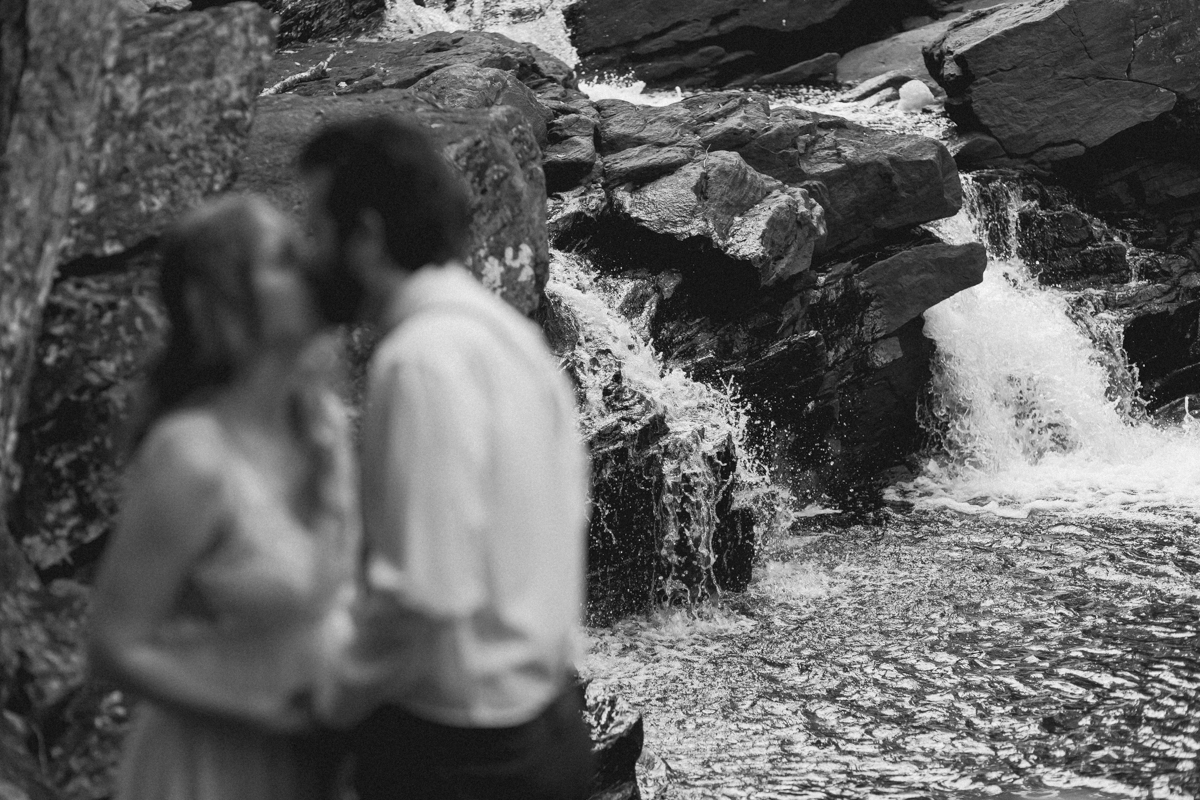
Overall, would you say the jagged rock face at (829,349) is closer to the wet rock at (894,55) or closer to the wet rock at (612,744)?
the wet rock at (612,744)

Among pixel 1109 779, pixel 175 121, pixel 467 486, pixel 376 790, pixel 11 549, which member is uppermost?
pixel 175 121

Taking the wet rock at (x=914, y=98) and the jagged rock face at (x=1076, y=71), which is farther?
the wet rock at (x=914, y=98)

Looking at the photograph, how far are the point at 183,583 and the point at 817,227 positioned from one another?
962 centimetres

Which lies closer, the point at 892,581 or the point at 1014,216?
the point at 892,581

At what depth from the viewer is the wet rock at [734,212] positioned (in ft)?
34.2

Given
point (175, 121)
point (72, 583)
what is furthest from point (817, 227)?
point (72, 583)

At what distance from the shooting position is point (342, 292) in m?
2.22

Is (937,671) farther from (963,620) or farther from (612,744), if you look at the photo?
(612,744)

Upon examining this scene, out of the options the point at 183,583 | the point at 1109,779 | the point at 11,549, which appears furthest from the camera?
the point at 1109,779

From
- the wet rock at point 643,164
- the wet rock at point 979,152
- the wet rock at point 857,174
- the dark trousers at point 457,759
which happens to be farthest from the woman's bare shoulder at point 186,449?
the wet rock at point 979,152

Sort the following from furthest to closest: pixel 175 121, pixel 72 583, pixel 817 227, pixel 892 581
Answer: pixel 817 227, pixel 892 581, pixel 175 121, pixel 72 583

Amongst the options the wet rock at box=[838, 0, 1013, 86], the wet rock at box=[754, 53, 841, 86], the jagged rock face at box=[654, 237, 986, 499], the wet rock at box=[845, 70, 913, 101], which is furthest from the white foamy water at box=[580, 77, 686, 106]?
the jagged rock face at box=[654, 237, 986, 499]

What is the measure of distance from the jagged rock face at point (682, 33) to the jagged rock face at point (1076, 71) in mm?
4319

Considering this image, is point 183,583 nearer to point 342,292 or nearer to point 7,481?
point 342,292
